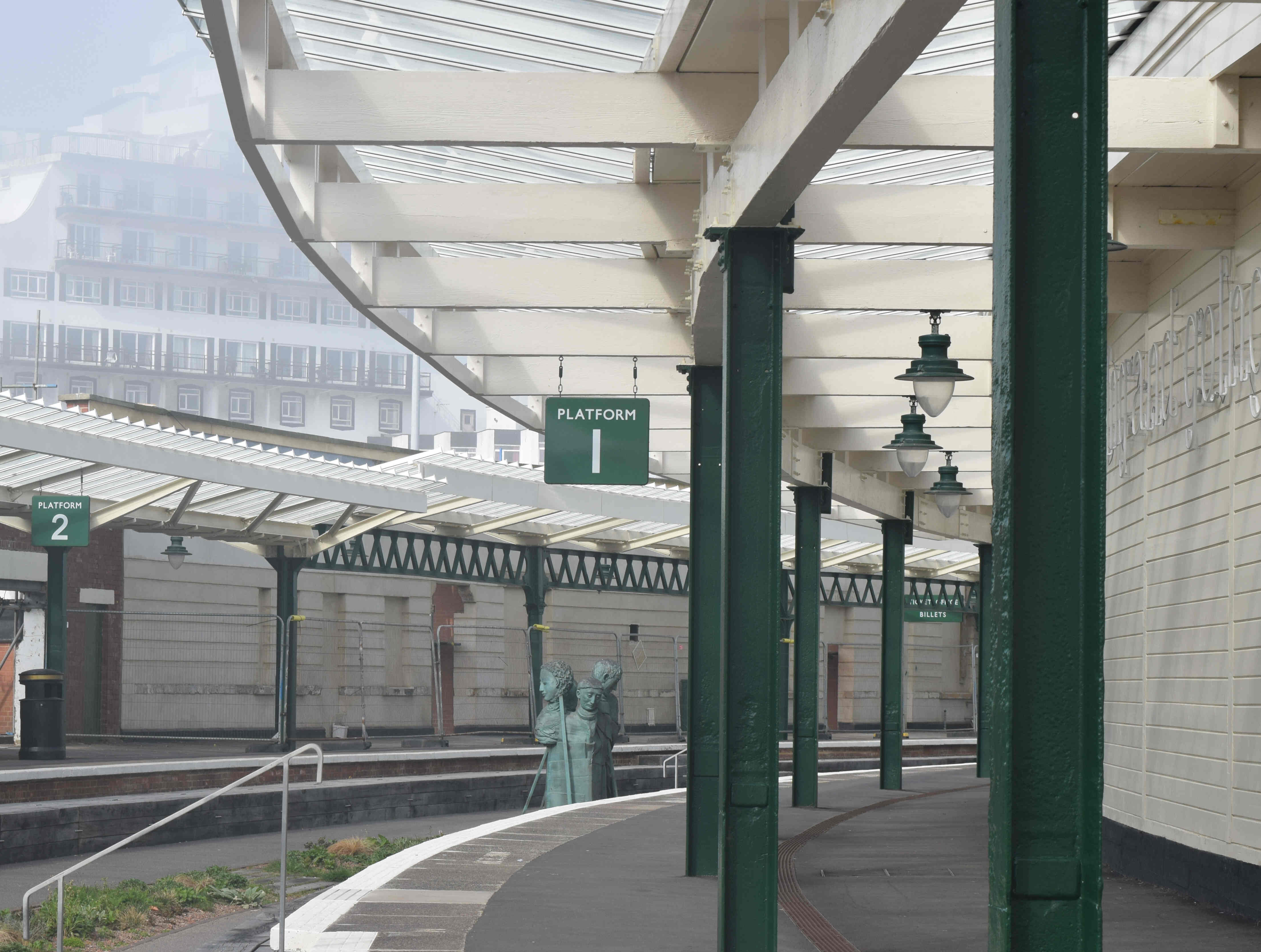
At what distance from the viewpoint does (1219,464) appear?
9.20 meters

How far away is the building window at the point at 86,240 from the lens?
122312 mm

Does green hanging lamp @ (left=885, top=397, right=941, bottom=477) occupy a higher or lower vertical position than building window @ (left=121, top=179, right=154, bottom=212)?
lower

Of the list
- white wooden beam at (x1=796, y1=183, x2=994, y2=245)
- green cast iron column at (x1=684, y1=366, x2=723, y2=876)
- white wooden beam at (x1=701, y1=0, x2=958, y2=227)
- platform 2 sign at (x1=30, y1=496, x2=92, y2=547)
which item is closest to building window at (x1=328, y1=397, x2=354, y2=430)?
platform 2 sign at (x1=30, y1=496, x2=92, y2=547)

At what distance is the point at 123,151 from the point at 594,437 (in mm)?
160179

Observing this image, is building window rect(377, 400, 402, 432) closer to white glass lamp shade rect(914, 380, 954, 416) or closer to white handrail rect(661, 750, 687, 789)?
white handrail rect(661, 750, 687, 789)

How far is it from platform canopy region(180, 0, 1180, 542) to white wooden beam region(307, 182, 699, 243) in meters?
0.01

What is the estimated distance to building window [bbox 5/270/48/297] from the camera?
114812 millimetres

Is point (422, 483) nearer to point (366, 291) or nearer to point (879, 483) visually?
point (879, 483)

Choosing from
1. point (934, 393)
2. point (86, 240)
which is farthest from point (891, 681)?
point (86, 240)

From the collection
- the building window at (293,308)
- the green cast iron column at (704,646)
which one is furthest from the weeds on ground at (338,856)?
the building window at (293,308)

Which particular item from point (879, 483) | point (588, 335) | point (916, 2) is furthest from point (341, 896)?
point (879, 483)

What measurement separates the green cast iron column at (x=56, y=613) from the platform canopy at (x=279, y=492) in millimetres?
1112

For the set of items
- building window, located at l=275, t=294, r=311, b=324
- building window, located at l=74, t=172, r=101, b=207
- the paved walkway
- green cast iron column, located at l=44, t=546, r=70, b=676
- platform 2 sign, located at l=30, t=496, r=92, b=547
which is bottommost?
the paved walkway

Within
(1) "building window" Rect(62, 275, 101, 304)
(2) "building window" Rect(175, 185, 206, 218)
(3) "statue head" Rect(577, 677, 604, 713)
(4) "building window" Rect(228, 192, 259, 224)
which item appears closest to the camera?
(3) "statue head" Rect(577, 677, 604, 713)
